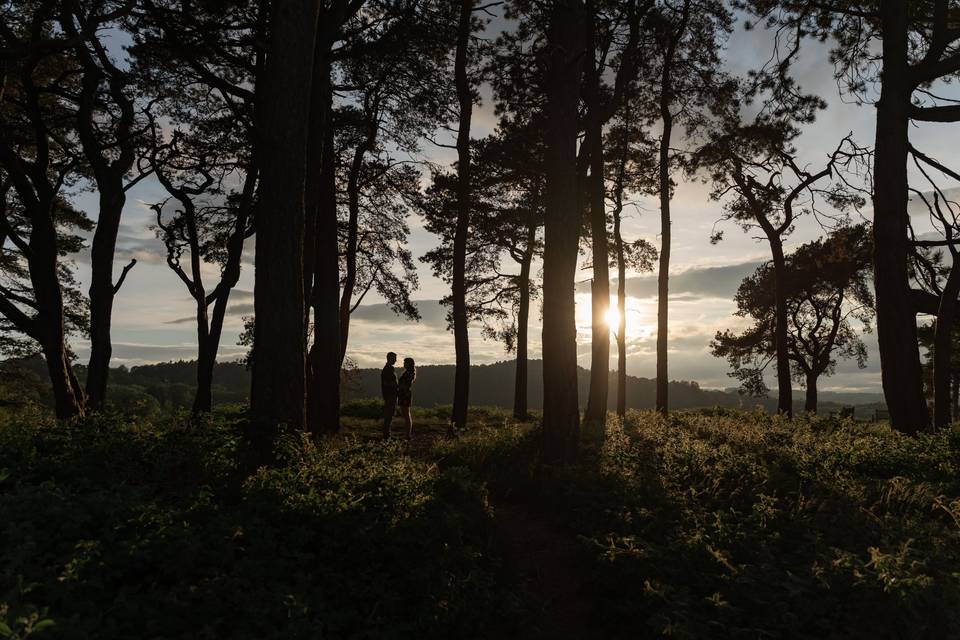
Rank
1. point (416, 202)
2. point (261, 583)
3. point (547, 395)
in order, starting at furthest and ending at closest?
point (416, 202), point (547, 395), point (261, 583)

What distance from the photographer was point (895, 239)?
35.6ft

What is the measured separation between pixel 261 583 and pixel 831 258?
56.2 feet

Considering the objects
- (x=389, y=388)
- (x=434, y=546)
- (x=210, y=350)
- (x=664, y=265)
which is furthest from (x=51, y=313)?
(x=664, y=265)

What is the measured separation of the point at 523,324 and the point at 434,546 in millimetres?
16680

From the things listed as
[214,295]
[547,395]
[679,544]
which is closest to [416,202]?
[214,295]

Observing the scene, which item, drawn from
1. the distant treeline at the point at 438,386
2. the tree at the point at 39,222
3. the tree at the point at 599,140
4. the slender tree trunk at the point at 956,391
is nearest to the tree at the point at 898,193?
the tree at the point at 599,140

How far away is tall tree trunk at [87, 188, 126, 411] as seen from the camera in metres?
13.3

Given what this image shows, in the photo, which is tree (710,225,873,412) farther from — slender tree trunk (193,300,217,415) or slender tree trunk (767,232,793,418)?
slender tree trunk (193,300,217,415)

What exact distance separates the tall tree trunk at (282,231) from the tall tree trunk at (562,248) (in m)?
4.22

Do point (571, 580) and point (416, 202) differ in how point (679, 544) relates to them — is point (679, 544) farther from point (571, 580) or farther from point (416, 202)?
point (416, 202)

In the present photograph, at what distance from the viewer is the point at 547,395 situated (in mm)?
9781

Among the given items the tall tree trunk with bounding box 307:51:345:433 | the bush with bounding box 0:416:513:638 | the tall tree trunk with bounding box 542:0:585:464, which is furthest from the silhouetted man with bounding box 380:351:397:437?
the bush with bounding box 0:416:513:638

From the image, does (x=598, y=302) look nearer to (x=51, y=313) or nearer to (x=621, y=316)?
(x=621, y=316)

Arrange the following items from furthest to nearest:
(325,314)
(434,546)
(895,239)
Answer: (325,314) → (895,239) → (434,546)
